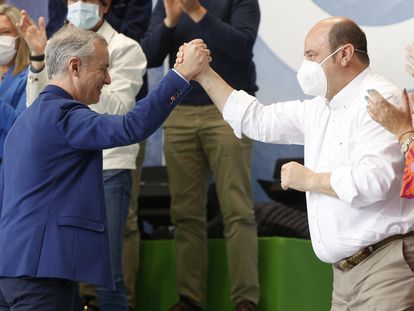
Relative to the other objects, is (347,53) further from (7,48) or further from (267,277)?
(7,48)

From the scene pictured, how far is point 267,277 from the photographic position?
15.5ft

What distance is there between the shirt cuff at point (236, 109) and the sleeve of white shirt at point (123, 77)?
32.9 inches

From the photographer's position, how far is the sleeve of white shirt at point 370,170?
304 cm

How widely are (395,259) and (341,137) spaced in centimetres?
45

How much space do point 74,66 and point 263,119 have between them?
731 mm

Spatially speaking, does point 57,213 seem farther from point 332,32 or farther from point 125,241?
point 125,241

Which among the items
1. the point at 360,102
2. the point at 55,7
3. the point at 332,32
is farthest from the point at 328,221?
the point at 55,7

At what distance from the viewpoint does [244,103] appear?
354 centimetres

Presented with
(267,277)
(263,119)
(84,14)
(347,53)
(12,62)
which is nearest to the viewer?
(347,53)

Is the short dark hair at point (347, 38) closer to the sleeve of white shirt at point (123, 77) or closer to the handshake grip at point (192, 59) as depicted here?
the handshake grip at point (192, 59)

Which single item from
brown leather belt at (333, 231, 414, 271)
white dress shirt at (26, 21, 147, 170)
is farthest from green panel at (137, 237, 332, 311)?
brown leather belt at (333, 231, 414, 271)

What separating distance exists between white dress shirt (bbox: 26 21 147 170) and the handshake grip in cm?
87

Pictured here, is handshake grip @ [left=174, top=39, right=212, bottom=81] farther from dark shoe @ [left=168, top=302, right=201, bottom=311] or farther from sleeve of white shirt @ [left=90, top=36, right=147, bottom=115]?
dark shoe @ [left=168, top=302, right=201, bottom=311]

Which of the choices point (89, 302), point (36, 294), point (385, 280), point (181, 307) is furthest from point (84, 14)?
point (385, 280)
